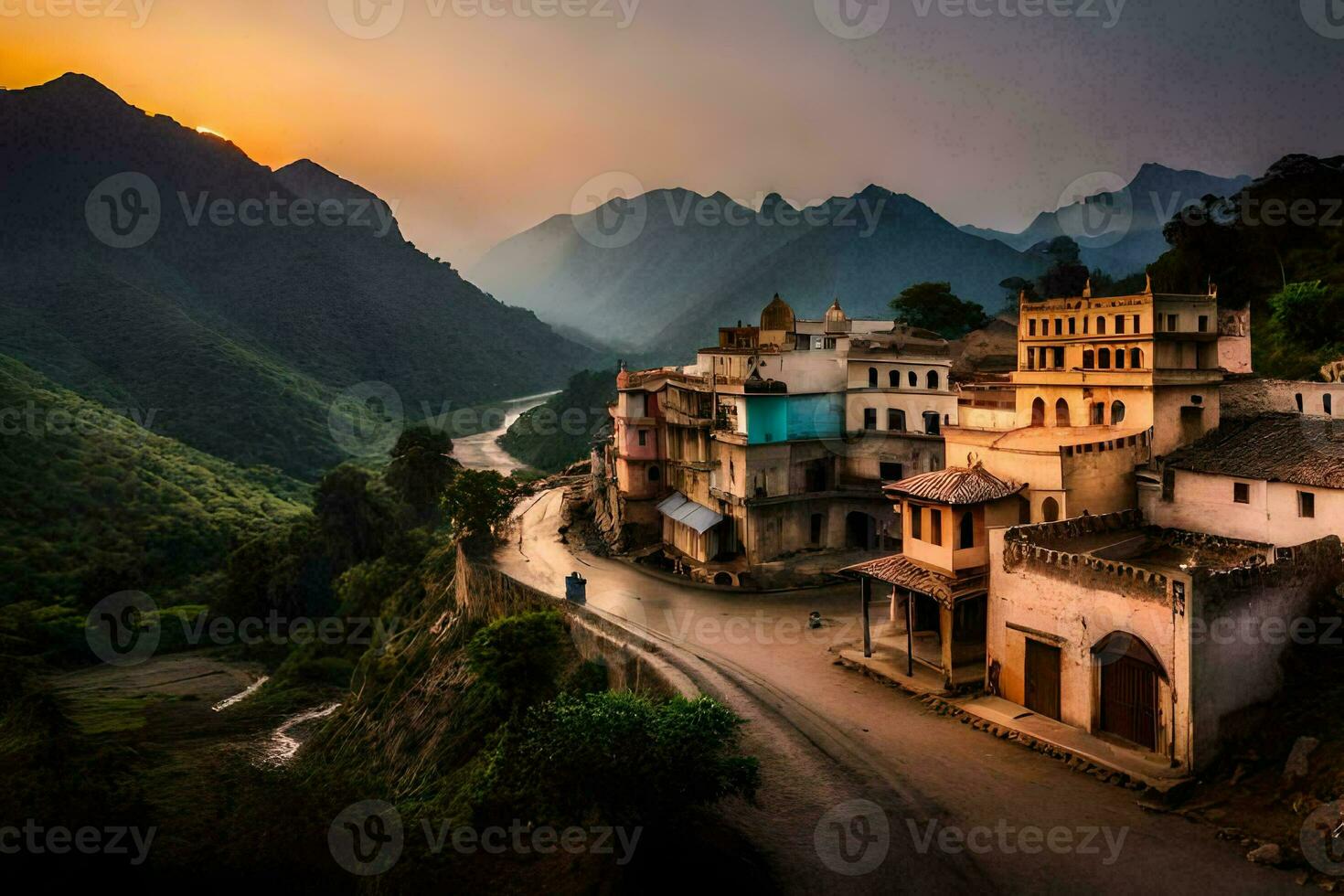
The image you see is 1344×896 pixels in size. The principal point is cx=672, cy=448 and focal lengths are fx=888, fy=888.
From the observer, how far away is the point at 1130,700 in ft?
59.9

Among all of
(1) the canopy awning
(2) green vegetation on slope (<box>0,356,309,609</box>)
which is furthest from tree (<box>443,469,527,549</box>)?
(2) green vegetation on slope (<box>0,356,309,609</box>)

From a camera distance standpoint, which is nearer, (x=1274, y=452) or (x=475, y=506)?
(x=1274, y=452)

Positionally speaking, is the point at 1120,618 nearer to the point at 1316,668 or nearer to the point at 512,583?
the point at 1316,668

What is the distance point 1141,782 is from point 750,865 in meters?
7.66

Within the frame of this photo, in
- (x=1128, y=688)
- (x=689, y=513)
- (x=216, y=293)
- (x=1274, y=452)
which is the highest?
(x=216, y=293)

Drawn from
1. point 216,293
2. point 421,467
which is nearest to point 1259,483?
point 421,467

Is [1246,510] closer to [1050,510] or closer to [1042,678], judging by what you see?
[1050,510]

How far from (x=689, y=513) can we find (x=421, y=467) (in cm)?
2390

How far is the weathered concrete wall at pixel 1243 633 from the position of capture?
1689cm

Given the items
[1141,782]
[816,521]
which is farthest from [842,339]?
[1141,782]

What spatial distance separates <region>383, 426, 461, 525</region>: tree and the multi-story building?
2209cm

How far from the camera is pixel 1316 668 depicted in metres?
18.0

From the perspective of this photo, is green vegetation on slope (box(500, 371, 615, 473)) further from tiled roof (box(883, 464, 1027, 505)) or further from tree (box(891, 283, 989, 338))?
tiled roof (box(883, 464, 1027, 505))

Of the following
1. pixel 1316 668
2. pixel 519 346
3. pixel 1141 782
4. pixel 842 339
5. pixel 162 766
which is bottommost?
pixel 162 766
